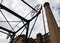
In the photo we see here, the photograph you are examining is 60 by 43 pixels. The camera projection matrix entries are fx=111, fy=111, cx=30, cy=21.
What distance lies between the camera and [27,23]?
467 inches

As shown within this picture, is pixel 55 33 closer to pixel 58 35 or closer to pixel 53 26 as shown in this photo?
pixel 58 35

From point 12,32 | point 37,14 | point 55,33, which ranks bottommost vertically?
point 55,33

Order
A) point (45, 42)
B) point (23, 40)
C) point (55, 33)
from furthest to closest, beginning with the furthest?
point (23, 40)
point (45, 42)
point (55, 33)

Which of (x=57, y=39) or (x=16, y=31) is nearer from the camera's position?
(x=57, y=39)

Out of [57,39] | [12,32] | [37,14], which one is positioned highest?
[37,14]

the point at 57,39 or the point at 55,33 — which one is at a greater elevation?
the point at 55,33

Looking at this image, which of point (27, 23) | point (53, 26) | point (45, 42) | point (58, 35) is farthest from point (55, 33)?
point (27, 23)

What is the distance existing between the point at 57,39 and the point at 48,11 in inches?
139

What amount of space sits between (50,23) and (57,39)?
1766 millimetres

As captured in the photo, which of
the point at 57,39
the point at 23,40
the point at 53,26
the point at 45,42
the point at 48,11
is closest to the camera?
the point at 57,39

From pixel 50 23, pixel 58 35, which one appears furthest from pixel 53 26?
pixel 58 35

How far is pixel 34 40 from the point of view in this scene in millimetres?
12805

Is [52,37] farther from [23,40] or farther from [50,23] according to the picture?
[23,40]

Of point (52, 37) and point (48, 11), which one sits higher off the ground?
point (48, 11)
